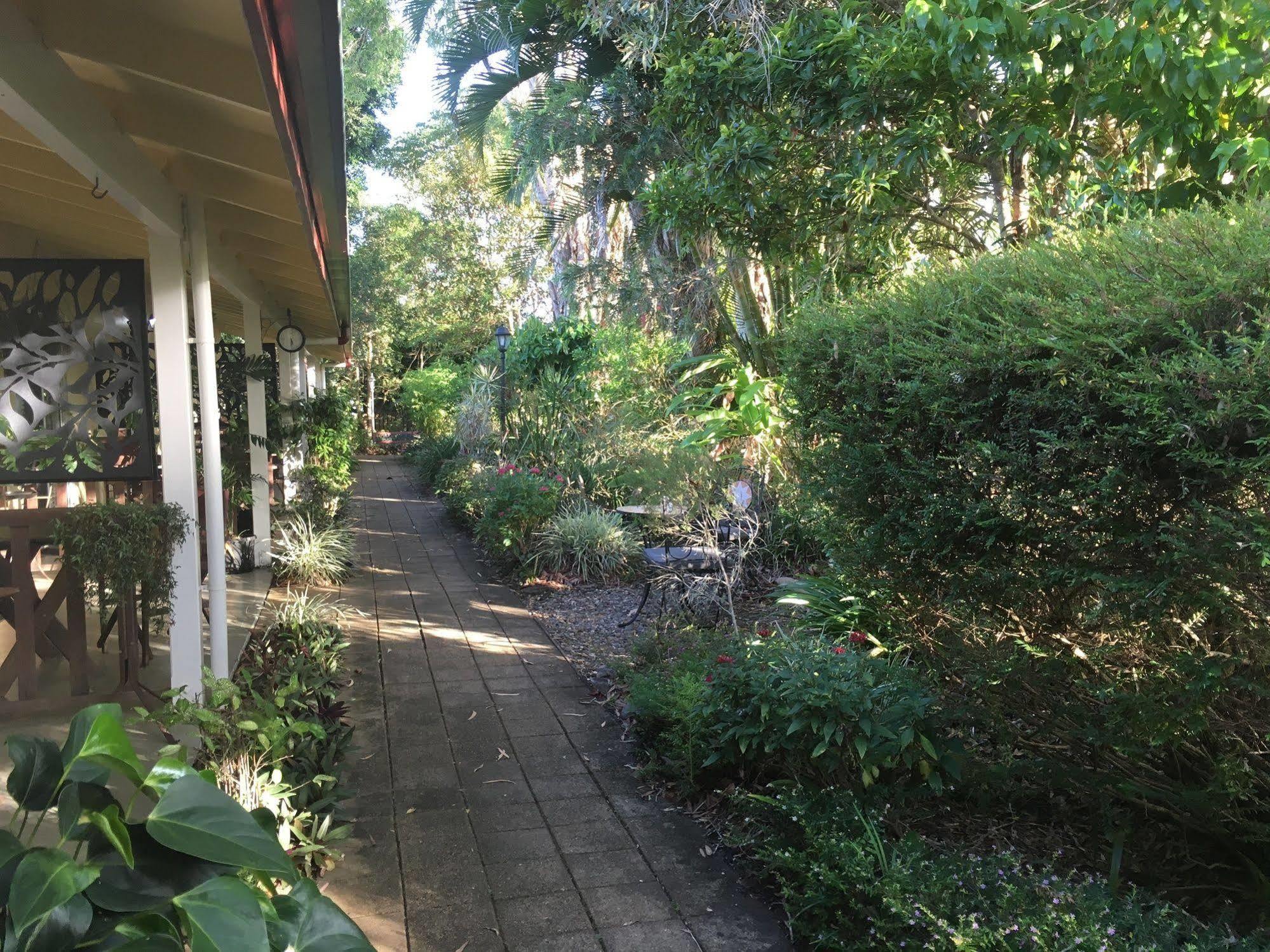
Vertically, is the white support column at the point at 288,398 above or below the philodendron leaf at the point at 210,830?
above

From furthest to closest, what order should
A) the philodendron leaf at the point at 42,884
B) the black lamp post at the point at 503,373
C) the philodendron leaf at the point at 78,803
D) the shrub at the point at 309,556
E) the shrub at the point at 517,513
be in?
the black lamp post at the point at 503,373 → the shrub at the point at 517,513 → the shrub at the point at 309,556 → the philodendron leaf at the point at 78,803 → the philodendron leaf at the point at 42,884

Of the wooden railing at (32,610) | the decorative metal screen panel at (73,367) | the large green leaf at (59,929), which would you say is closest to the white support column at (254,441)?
the wooden railing at (32,610)

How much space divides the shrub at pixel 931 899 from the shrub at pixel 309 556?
561cm

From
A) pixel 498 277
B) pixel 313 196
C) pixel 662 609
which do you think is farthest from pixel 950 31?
pixel 498 277

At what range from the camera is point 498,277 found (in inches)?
983

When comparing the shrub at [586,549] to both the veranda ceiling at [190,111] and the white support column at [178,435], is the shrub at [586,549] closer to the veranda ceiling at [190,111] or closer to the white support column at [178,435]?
the veranda ceiling at [190,111]

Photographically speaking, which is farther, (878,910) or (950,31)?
(950,31)

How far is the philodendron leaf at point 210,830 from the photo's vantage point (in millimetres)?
1268

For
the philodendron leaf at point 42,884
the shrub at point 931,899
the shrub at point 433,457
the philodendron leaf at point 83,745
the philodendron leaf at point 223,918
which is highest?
the shrub at point 433,457

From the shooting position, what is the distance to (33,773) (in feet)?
4.50

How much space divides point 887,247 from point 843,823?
399 cm

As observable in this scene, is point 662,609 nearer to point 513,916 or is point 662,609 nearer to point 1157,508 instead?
point 513,916

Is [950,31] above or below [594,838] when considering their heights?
above

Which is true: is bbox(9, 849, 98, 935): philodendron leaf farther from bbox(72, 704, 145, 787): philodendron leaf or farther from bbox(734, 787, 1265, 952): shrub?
bbox(734, 787, 1265, 952): shrub
